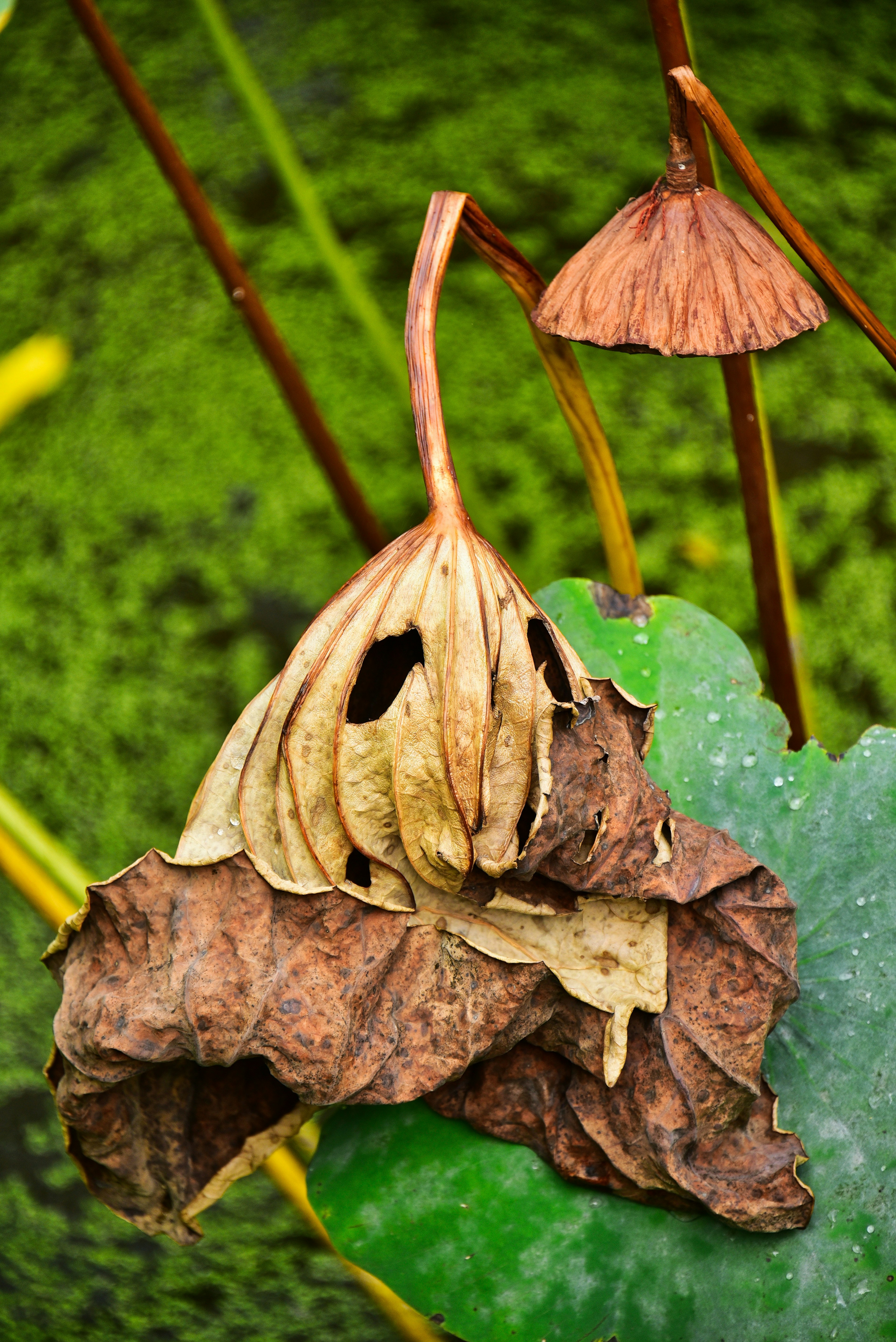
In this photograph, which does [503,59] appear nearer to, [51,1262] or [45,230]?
[45,230]

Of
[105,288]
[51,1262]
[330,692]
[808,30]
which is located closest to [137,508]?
[105,288]

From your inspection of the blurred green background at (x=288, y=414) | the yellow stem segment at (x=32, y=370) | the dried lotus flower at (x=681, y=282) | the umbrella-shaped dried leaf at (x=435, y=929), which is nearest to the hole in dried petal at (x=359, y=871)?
the umbrella-shaped dried leaf at (x=435, y=929)

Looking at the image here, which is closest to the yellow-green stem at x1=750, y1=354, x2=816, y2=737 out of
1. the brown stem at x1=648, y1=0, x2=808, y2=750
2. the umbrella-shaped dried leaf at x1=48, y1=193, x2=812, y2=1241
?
the brown stem at x1=648, y1=0, x2=808, y2=750

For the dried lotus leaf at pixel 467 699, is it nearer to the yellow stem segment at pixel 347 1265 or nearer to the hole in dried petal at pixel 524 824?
the hole in dried petal at pixel 524 824

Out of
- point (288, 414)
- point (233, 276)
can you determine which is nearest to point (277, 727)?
point (233, 276)

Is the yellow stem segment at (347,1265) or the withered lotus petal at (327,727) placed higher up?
the withered lotus petal at (327,727)

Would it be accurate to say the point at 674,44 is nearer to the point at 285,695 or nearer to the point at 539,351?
the point at 539,351
